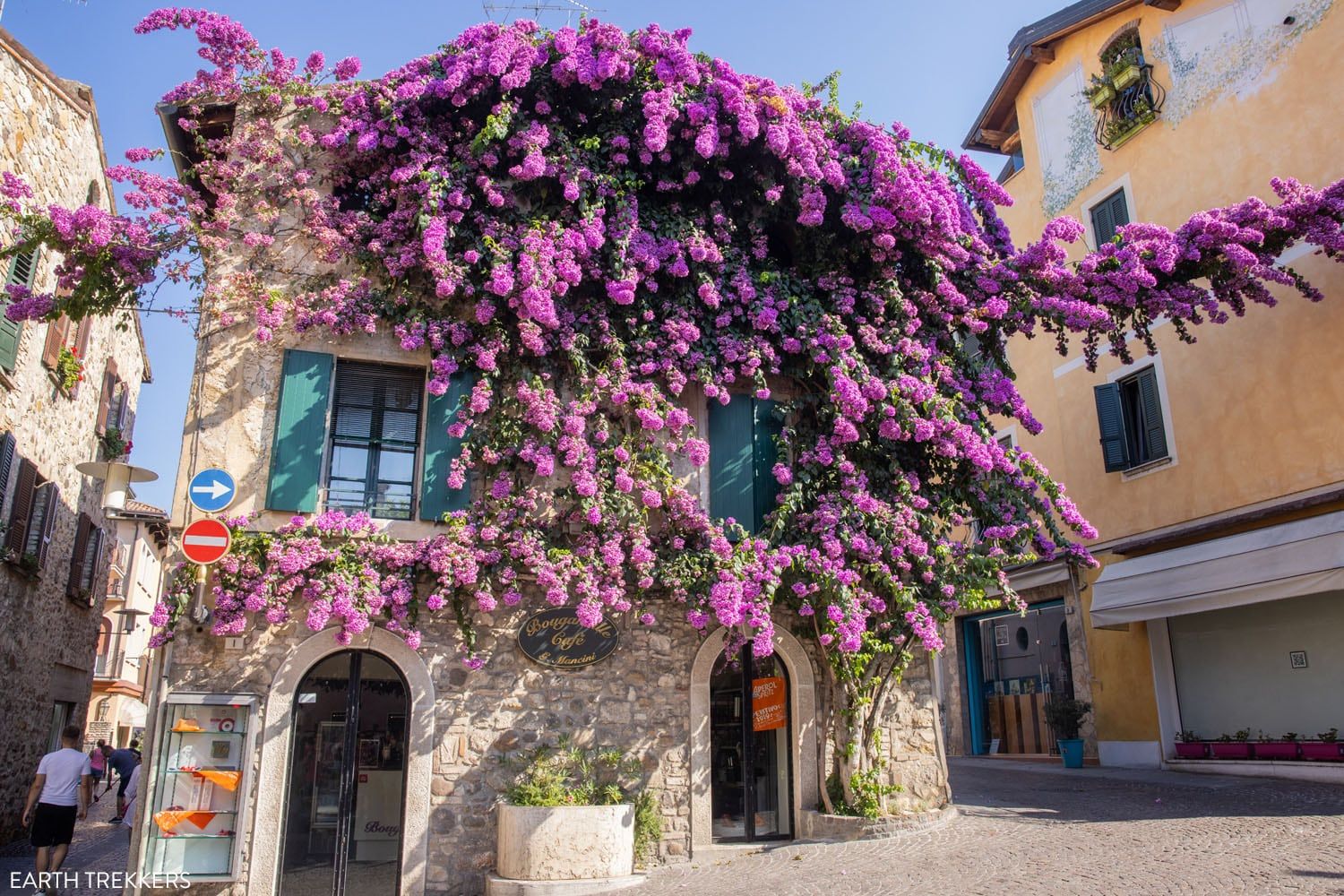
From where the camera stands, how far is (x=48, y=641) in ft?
49.6

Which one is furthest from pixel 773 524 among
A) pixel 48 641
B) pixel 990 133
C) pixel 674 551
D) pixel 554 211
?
pixel 990 133

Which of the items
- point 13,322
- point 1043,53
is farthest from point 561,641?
point 1043,53

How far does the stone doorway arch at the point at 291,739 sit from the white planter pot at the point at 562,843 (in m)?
0.89

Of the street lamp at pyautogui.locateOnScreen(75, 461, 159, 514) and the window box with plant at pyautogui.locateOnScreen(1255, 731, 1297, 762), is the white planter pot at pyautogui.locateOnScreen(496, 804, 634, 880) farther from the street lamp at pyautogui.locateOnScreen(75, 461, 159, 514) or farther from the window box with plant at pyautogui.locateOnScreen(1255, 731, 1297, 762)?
the window box with plant at pyautogui.locateOnScreen(1255, 731, 1297, 762)

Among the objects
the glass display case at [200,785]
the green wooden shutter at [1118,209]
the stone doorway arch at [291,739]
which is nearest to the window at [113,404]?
the glass display case at [200,785]

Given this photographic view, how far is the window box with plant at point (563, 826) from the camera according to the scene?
843cm

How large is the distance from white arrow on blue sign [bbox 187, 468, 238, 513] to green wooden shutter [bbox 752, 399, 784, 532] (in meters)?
5.30

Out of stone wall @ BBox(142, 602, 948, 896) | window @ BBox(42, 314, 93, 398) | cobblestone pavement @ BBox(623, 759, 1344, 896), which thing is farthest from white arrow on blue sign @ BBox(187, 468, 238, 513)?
window @ BBox(42, 314, 93, 398)

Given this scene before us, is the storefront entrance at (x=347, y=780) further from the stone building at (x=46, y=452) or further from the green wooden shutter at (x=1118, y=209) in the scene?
the green wooden shutter at (x=1118, y=209)

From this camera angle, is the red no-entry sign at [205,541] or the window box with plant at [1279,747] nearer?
the red no-entry sign at [205,541]

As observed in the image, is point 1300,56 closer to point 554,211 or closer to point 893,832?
point 554,211

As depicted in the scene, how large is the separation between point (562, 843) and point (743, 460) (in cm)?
444

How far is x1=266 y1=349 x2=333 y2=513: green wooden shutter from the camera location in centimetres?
930

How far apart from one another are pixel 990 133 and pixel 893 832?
Result: 53.3 ft
